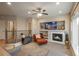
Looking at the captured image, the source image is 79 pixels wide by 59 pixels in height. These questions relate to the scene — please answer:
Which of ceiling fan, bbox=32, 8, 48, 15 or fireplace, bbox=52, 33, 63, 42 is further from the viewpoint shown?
fireplace, bbox=52, 33, 63, 42

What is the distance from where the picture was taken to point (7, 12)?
2.14m

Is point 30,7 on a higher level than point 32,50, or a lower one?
higher

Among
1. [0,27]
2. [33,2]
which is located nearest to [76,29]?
[33,2]

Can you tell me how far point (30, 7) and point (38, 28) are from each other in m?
0.50

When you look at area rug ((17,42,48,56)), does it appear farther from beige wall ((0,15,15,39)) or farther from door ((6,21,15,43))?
beige wall ((0,15,15,39))

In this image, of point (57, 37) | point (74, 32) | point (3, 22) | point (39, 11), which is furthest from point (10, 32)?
point (74, 32)

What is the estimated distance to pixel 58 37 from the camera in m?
2.28

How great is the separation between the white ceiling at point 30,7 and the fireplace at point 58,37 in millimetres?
420

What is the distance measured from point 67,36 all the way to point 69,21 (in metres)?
0.33

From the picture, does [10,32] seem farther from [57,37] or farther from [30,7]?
[57,37]

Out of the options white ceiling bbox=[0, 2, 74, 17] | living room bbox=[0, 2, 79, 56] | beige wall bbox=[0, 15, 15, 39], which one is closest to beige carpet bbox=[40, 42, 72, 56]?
living room bbox=[0, 2, 79, 56]

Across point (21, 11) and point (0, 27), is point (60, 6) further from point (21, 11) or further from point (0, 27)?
point (0, 27)

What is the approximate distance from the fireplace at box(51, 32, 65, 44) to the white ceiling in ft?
1.38

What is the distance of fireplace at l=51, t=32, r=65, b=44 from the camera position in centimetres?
223
